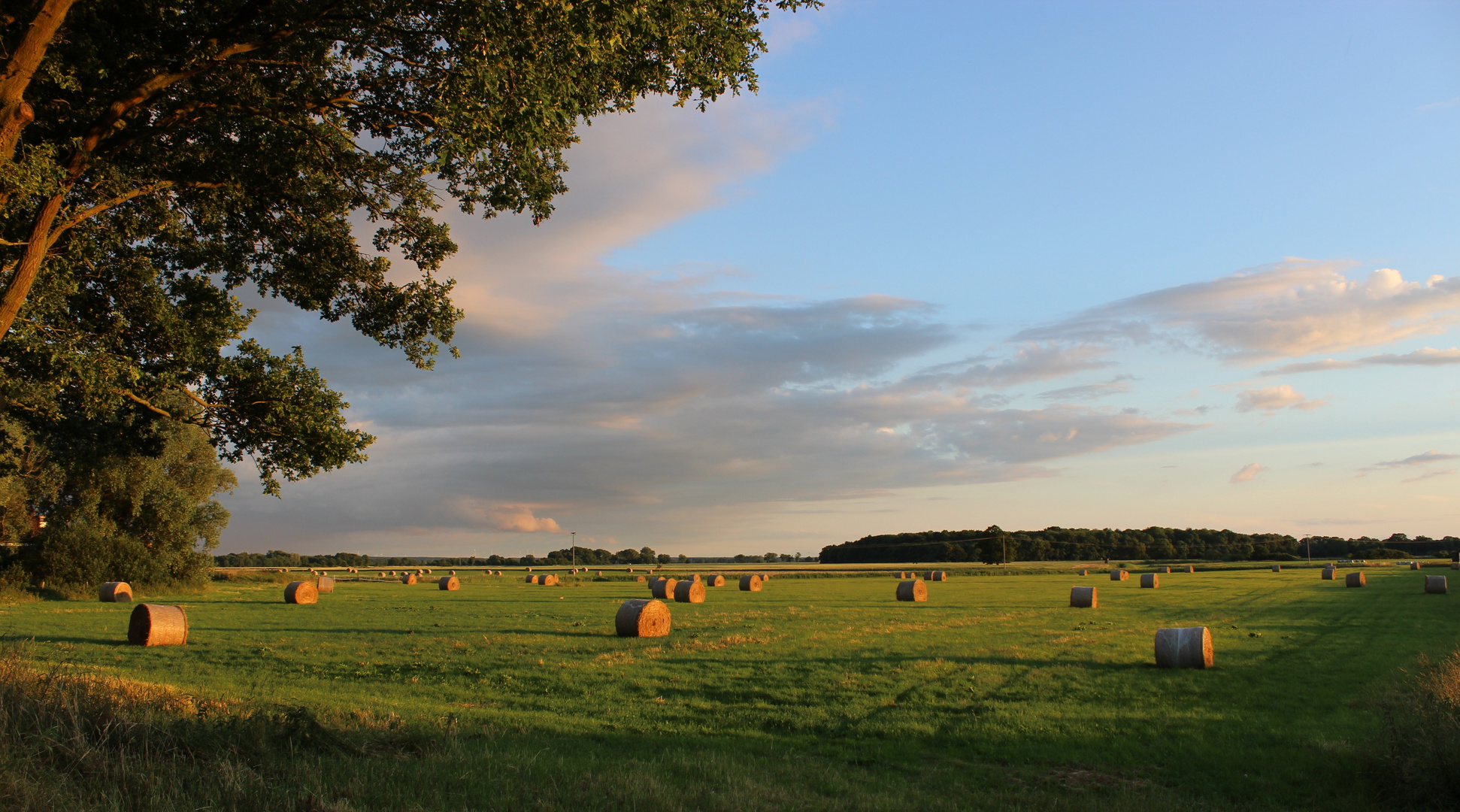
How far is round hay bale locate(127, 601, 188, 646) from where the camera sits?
67.2 ft

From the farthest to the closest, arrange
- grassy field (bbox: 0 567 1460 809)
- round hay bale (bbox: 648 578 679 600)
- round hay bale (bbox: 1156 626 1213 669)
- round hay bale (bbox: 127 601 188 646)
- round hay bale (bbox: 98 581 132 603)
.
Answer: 1. round hay bale (bbox: 648 578 679 600)
2. round hay bale (bbox: 98 581 132 603)
3. round hay bale (bbox: 127 601 188 646)
4. round hay bale (bbox: 1156 626 1213 669)
5. grassy field (bbox: 0 567 1460 809)

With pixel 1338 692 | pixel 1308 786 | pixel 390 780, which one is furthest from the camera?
pixel 1338 692

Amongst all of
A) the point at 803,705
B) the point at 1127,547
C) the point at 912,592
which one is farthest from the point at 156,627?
the point at 1127,547

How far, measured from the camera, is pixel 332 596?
47.1 metres

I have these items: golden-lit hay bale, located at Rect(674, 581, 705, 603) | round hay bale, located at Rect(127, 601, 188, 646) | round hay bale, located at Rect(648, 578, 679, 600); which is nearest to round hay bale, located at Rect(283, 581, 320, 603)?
round hay bale, located at Rect(648, 578, 679, 600)

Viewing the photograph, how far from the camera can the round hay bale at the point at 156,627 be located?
20469mm

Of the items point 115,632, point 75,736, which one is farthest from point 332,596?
point 75,736

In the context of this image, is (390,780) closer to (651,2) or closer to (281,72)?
(651,2)

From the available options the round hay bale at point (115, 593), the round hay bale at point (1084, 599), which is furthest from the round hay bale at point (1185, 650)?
the round hay bale at point (115, 593)

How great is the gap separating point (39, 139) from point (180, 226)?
9.67 feet

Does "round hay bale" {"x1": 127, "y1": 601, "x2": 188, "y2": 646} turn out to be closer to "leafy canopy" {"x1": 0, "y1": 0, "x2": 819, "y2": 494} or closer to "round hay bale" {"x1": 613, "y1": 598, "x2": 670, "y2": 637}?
"leafy canopy" {"x1": 0, "y1": 0, "x2": 819, "y2": 494}

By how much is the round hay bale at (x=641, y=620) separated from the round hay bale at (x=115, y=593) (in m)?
29.3

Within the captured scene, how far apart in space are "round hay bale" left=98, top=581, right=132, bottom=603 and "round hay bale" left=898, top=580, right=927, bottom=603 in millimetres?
36062

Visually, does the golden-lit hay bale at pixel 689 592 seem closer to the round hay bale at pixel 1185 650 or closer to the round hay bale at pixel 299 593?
the round hay bale at pixel 299 593
